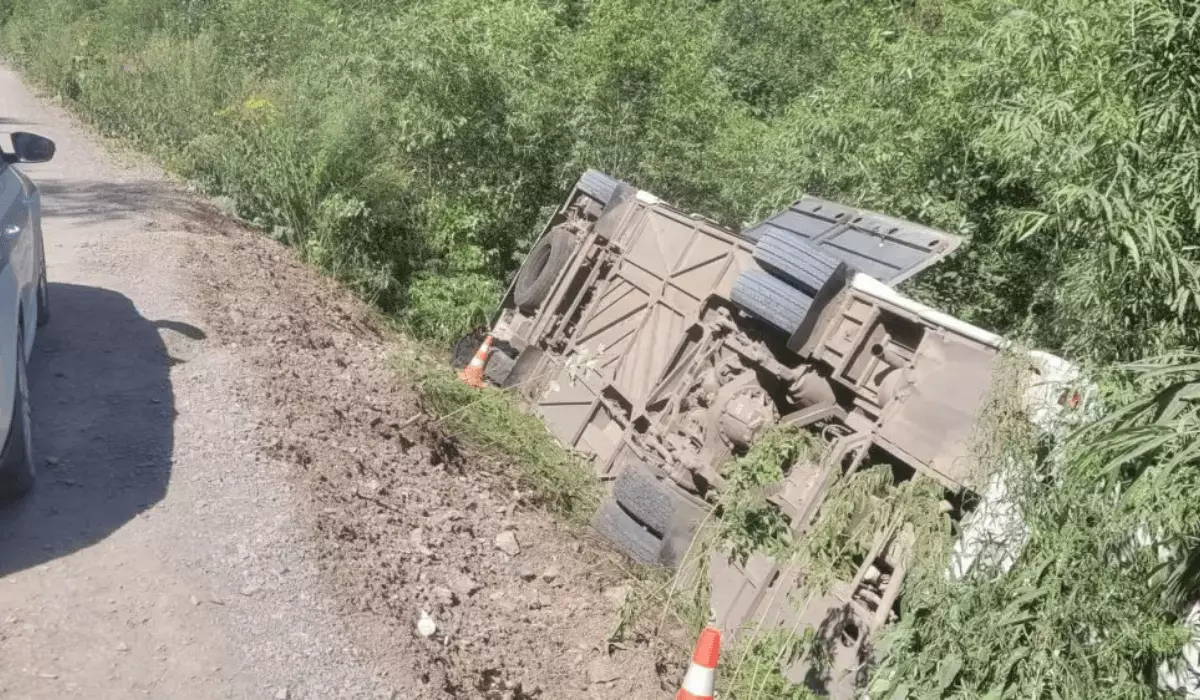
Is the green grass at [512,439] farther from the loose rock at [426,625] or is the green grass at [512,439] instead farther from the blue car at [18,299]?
the blue car at [18,299]

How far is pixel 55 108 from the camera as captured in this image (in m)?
18.9

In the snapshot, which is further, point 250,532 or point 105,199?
point 105,199

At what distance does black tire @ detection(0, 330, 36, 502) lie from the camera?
460 cm

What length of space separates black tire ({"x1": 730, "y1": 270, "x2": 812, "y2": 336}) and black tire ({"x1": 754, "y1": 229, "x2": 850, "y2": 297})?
6 centimetres

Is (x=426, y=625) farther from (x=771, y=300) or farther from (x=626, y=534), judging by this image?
(x=771, y=300)

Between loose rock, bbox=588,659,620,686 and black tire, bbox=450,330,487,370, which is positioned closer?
loose rock, bbox=588,659,620,686

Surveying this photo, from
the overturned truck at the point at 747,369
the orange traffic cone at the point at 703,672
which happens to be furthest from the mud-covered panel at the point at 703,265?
the orange traffic cone at the point at 703,672

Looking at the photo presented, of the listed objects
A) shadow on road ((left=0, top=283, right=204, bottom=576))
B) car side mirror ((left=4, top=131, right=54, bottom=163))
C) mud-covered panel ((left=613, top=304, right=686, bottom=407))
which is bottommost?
shadow on road ((left=0, top=283, right=204, bottom=576))

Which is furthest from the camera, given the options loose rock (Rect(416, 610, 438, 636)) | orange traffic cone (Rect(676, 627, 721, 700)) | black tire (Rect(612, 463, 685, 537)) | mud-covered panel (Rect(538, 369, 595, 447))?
mud-covered panel (Rect(538, 369, 595, 447))

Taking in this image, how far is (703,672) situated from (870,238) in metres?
4.51

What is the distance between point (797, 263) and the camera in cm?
698

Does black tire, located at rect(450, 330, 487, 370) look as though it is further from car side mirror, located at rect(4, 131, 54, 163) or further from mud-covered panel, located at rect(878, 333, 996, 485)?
mud-covered panel, located at rect(878, 333, 996, 485)

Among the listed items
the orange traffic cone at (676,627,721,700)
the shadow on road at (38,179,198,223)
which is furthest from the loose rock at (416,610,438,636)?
the shadow on road at (38,179,198,223)

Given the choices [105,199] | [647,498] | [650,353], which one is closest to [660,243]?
[650,353]
